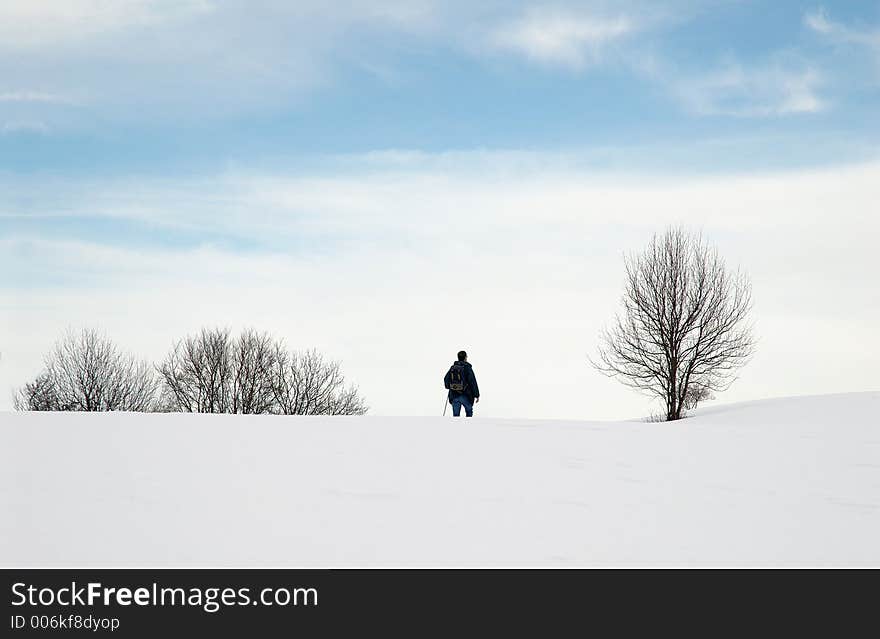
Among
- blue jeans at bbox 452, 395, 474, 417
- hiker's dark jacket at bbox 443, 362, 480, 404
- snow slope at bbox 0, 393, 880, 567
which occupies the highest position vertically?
hiker's dark jacket at bbox 443, 362, 480, 404

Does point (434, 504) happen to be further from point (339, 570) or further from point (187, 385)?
point (187, 385)

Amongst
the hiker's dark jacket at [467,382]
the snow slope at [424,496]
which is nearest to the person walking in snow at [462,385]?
the hiker's dark jacket at [467,382]

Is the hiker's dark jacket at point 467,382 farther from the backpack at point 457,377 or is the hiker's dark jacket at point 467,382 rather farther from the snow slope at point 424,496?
the snow slope at point 424,496

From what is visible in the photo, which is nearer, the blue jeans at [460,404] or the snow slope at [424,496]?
the snow slope at [424,496]

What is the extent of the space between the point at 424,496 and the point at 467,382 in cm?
905

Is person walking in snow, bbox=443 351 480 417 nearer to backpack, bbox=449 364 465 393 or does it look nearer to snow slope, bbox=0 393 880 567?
backpack, bbox=449 364 465 393

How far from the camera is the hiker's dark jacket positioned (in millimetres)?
18469

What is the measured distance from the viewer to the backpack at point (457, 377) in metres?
18.4
